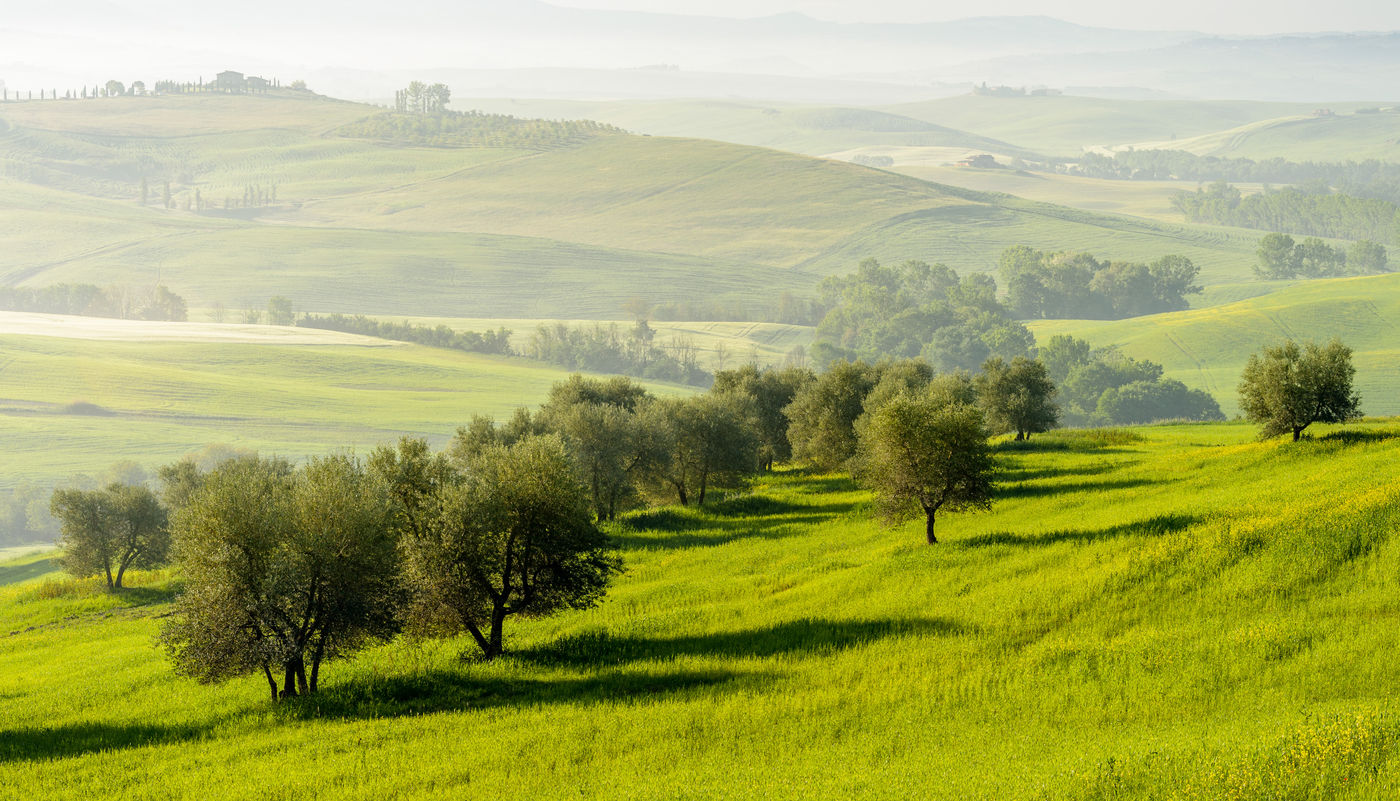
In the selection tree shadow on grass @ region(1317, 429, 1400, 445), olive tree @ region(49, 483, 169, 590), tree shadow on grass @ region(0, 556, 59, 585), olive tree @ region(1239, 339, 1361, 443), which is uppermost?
olive tree @ region(1239, 339, 1361, 443)

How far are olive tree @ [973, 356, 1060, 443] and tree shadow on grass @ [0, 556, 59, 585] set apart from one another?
96.7 m

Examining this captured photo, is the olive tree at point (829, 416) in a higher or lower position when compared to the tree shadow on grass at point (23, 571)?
higher

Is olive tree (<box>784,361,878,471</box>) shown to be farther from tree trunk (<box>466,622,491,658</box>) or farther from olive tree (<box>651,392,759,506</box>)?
tree trunk (<box>466,622,491,658</box>)

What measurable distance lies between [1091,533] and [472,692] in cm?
2589

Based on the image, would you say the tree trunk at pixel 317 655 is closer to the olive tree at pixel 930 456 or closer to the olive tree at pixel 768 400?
the olive tree at pixel 930 456

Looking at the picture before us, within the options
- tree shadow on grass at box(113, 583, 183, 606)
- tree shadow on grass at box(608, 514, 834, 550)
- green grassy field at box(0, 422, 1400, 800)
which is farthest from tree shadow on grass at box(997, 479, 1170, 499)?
tree shadow on grass at box(113, 583, 183, 606)

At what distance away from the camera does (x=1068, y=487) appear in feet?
181

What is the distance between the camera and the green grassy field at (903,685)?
2212 centimetres

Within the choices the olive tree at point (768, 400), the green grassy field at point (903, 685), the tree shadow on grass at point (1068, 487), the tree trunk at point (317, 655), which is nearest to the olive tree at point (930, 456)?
the green grassy field at point (903, 685)

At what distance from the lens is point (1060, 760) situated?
21328 millimetres

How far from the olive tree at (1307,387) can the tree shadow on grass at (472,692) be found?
127 ft

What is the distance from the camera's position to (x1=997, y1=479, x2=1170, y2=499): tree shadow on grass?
52575mm

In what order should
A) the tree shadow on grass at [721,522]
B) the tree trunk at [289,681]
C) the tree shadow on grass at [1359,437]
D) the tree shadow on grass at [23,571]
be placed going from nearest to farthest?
1. the tree trunk at [289,681]
2. the tree shadow on grass at [1359,437]
3. the tree shadow on grass at [721,522]
4. the tree shadow on grass at [23,571]

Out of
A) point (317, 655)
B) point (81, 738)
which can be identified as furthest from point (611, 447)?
point (81, 738)
